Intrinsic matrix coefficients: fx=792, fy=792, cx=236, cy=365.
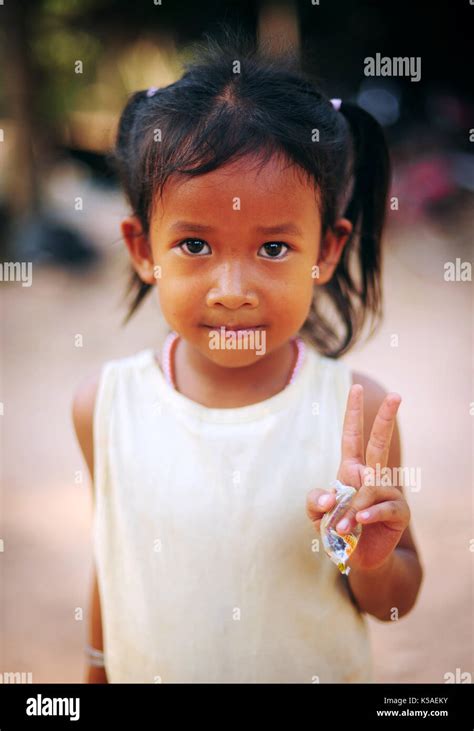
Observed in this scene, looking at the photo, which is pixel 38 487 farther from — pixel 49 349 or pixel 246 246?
pixel 246 246

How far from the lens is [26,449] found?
2746 millimetres

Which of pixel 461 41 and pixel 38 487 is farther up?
pixel 461 41

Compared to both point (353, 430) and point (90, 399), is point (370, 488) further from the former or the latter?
point (90, 399)

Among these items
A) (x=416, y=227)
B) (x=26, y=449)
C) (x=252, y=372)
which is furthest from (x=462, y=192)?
(x=252, y=372)

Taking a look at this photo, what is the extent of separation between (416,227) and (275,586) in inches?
147

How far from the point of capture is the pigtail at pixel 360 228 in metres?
1.21

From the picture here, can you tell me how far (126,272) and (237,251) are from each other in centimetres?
65

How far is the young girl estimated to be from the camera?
1023mm

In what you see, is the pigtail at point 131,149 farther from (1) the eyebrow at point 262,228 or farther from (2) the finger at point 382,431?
(2) the finger at point 382,431

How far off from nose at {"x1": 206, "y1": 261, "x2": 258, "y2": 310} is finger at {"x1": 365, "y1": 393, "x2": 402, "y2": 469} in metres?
0.22

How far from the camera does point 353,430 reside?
0.99 m

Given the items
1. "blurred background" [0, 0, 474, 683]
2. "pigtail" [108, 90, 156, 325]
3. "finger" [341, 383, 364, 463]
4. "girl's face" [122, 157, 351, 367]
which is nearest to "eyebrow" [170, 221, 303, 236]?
"girl's face" [122, 157, 351, 367]

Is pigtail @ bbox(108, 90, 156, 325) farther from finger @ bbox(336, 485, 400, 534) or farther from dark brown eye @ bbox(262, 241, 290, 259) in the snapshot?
finger @ bbox(336, 485, 400, 534)

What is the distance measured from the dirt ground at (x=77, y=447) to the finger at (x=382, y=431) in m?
0.63
